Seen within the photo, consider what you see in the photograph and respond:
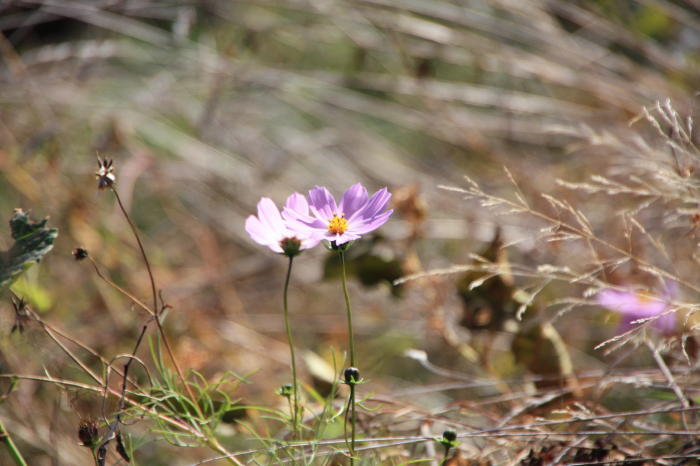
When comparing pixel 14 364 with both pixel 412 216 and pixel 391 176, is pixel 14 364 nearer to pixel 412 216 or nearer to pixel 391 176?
pixel 412 216

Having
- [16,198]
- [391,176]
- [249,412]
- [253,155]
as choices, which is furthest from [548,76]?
[16,198]

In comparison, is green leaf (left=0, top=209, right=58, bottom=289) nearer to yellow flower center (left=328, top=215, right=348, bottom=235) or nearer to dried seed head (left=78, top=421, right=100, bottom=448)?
dried seed head (left=78, top=421, right=100, bottom=448)

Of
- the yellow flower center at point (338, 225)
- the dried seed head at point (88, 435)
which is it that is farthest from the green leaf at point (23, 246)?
the yellow flower center at point (338, 225)

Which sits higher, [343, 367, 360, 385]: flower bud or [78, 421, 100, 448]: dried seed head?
[343, 367, 360, 385]: flower bud

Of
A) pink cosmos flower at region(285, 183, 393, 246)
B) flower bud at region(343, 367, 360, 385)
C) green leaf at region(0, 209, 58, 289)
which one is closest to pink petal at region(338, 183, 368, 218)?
pink cosmos flower at region(285, 183, 393, 246)

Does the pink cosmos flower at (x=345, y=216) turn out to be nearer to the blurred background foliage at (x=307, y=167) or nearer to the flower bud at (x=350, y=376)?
the flower bud at (x=350, y=376)

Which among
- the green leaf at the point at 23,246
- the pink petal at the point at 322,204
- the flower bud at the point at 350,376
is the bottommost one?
the flower bud at the point at 350,376
